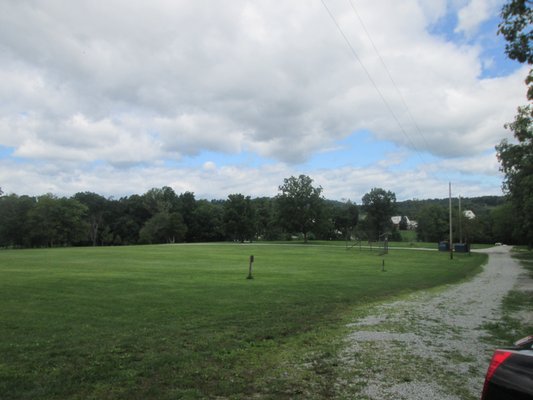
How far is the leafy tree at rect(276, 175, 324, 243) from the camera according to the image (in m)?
82.1

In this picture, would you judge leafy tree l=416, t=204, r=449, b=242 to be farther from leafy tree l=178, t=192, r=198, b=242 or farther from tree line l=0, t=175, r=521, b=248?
leafy tree l=178, t=192, r=198, b=242

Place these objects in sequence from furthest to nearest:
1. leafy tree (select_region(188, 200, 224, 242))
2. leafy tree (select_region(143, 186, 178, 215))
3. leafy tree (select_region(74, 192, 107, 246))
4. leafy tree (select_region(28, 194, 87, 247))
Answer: leafy tree (select_region(143, 186, 178, 215)) < leafy tree (select_region(188, 200, 224, 242)) < leafy tree (select_region(74, 192, 107, 246)) < leafy tree (select_region(28, 194, 87, 247))

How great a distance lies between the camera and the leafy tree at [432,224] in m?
97.0

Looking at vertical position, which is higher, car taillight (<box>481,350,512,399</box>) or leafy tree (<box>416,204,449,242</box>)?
leafy tree (<box>416,204,449,242</box>)

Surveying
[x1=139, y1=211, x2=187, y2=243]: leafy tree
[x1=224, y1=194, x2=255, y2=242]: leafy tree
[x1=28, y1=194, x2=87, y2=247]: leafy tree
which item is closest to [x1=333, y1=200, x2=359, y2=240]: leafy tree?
[x1=224, y1=194, x2=255, y2=242]: leafy tree

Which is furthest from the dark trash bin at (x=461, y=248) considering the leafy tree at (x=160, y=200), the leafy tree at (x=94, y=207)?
the leafy tree at (x=94, y=207)

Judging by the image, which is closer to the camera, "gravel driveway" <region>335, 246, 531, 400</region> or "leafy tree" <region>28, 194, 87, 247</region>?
"gravel driveway" <region>335, 246, 531, 400</region>

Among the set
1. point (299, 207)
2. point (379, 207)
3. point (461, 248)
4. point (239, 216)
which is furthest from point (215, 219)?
point (461, 248)

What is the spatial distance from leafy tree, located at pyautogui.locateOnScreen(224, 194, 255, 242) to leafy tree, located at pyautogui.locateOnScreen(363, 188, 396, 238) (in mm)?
31427

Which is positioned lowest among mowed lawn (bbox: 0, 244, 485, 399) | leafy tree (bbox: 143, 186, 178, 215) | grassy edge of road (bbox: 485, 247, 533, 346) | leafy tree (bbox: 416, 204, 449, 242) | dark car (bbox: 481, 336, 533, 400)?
grassy edge of road (bbox: 485, 247, 533, 346)

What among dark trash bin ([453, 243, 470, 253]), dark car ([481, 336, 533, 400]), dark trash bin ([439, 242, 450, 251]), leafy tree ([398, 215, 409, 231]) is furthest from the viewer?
leafy tree ([398, 215, 409, 231])

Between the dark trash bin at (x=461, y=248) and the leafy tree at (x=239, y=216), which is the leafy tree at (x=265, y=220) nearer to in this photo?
the leafy tree at (x=239, y=216)

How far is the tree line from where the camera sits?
3214 inches

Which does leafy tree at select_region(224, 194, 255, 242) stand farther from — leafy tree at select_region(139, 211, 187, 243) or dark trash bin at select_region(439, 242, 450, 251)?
dark trash bin at select_region(439, 242, 450, 251)
